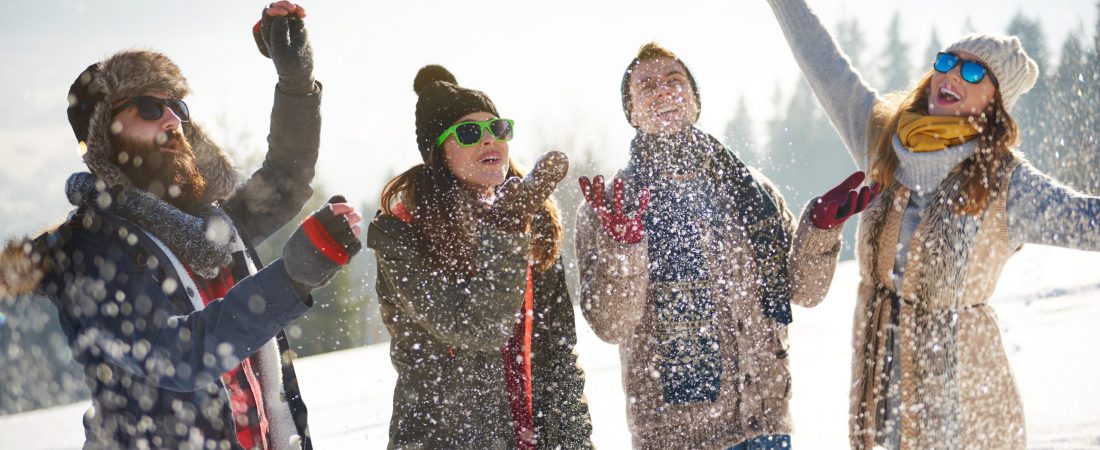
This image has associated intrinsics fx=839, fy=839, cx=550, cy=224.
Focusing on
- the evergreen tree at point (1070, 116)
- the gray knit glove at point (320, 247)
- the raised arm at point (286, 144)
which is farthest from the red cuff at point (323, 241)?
the evergreen tree at point (1070, 116)

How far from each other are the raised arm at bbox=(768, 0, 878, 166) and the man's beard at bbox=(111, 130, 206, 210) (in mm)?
2601

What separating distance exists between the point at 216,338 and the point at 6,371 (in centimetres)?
3213

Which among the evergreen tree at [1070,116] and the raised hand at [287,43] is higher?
the evergreen tree at [1070,116]

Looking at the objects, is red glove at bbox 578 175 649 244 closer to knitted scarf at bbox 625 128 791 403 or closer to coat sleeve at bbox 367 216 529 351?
knitted scarf at bbox 625 128 791 403

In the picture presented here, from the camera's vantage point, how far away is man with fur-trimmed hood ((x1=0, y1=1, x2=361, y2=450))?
2043mm

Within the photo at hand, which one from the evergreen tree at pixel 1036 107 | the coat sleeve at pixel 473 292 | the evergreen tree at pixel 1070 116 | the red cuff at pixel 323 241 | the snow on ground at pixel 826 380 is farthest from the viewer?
the evergreen tree at pixel 1036 107

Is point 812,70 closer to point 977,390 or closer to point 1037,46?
point 977,390

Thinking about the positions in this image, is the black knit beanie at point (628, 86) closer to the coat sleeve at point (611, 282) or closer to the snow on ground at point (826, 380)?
the coat sleeve at point (611, 282)

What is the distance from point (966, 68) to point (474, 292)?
201 cm

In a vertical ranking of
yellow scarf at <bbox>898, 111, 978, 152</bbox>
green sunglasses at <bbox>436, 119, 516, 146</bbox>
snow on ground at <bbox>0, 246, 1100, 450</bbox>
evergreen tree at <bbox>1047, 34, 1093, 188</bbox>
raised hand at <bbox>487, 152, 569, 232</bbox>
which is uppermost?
evergreen tree at <bbox>1047, 34, 1093, 188</bbox>

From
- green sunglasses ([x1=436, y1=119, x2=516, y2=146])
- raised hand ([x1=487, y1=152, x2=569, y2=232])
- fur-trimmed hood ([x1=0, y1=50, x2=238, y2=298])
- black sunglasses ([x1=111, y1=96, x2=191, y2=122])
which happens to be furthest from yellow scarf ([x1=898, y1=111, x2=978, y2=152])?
black sunglasses ([x1=111, y1=96, x2=191, y2=122])

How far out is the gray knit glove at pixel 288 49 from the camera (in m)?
2.90

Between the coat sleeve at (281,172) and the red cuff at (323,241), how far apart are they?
1.21 metres

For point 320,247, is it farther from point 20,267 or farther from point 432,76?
point 432,76
